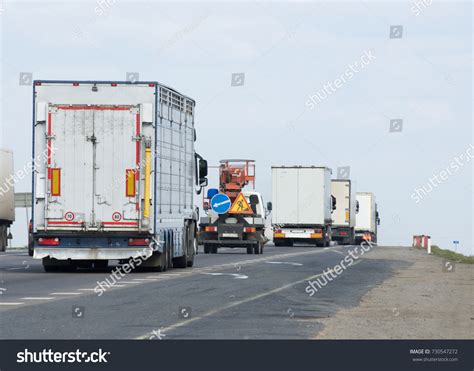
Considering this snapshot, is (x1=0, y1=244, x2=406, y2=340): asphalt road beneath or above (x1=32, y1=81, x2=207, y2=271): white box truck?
beneath

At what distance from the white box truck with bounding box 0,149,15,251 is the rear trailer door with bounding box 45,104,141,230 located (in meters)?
21.4

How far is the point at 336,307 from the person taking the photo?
21.4 m

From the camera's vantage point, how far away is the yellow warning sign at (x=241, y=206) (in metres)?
52.0

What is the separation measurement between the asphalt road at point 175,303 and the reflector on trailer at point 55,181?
1885mm

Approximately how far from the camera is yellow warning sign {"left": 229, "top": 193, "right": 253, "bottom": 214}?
52.0m

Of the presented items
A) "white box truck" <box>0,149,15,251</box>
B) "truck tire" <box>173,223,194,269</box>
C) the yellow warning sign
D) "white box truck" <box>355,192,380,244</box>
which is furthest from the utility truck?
"white box truck" <box>355,192,380,244</box>

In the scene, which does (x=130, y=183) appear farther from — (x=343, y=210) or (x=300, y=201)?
(x=343, y=210)

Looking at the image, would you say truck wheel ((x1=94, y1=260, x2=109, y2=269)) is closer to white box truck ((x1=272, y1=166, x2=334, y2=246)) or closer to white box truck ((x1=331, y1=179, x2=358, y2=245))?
white box truck ((x1=272, y1=166, x2=334, y2=246))

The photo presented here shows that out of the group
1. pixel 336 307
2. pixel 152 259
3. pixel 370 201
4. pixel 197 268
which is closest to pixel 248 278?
pixel 152 259

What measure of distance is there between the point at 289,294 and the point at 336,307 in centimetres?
292

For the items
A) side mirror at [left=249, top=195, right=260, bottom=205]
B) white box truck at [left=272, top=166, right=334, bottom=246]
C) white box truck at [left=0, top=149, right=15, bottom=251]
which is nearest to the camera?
white box truck at [left=0, top=149, right=15, bottom=251]

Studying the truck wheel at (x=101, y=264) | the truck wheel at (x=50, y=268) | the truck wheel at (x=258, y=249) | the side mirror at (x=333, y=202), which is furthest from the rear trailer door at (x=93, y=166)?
the side mirror at (x=333, y=202)
